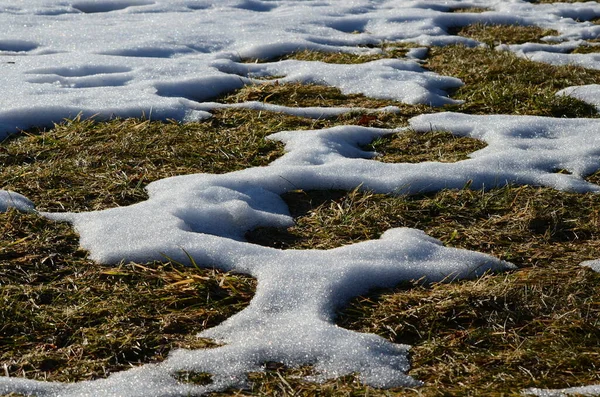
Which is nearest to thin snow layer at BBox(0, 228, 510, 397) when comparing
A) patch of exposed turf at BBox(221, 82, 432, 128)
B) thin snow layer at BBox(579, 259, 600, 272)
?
thin snow layer at BBox(579, 259, 600, 272)

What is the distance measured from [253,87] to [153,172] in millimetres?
1271

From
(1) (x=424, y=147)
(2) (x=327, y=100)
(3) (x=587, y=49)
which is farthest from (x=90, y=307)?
(3) (x=587, y=49)

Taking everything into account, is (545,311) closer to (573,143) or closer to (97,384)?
(97,384)

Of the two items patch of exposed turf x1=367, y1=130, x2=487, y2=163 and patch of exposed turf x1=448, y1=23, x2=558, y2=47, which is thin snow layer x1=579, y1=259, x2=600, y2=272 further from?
patch of exposed turf x1=448, y1=23, x2=558, y2=47

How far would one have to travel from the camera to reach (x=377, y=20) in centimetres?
625

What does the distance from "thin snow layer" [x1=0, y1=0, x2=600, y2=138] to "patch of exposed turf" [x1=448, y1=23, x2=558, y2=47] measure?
127 millimetres

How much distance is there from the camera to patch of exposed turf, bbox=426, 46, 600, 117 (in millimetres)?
4102

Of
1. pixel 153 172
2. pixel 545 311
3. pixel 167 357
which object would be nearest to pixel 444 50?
pixel 153 172


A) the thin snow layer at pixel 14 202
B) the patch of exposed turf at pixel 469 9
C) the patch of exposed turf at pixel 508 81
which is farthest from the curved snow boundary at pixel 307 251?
the patch of exposed turf at pixel 469 9

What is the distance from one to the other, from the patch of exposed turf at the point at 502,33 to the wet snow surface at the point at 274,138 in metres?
0.13

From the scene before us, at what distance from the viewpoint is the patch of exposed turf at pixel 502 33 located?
5.75 metres

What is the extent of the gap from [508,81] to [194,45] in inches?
93.2

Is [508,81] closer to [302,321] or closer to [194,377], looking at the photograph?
[302,321]

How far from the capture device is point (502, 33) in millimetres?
5945
